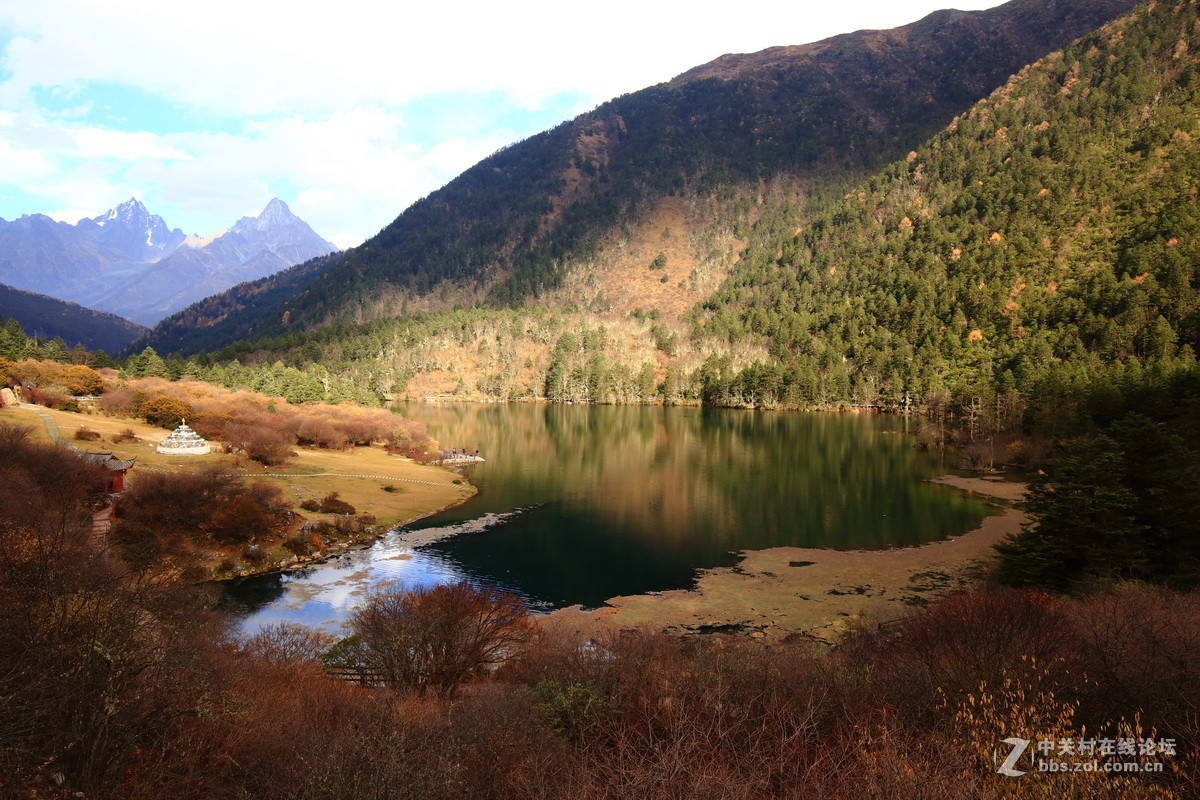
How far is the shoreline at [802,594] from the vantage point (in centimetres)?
2959

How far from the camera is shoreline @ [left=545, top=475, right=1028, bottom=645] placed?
29.6m

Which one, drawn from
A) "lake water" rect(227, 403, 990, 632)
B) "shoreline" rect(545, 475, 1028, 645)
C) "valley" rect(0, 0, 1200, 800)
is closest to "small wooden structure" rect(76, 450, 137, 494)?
"valley" rect(0, 0, 1200, 800)

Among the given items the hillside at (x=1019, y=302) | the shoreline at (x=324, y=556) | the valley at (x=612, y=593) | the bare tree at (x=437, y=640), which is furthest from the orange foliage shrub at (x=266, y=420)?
the hillside at (x=1019, y=302)

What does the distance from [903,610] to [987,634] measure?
50.5ft

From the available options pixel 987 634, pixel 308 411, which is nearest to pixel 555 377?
pixel 308 411

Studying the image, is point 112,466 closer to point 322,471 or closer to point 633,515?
point 322,471

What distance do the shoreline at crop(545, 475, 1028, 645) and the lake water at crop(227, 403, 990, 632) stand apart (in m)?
2.12

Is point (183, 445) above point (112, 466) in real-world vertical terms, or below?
below

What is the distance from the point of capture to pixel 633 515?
2095 inches

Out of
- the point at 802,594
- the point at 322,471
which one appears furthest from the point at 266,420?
the point at 802,594

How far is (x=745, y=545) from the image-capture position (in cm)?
4441

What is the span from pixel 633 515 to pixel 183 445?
4145cm

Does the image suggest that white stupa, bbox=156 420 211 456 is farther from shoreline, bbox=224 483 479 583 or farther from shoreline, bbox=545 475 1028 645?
shoreline, bbox=545 475 1028 645

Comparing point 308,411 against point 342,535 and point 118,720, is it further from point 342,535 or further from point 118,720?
point 118,720
